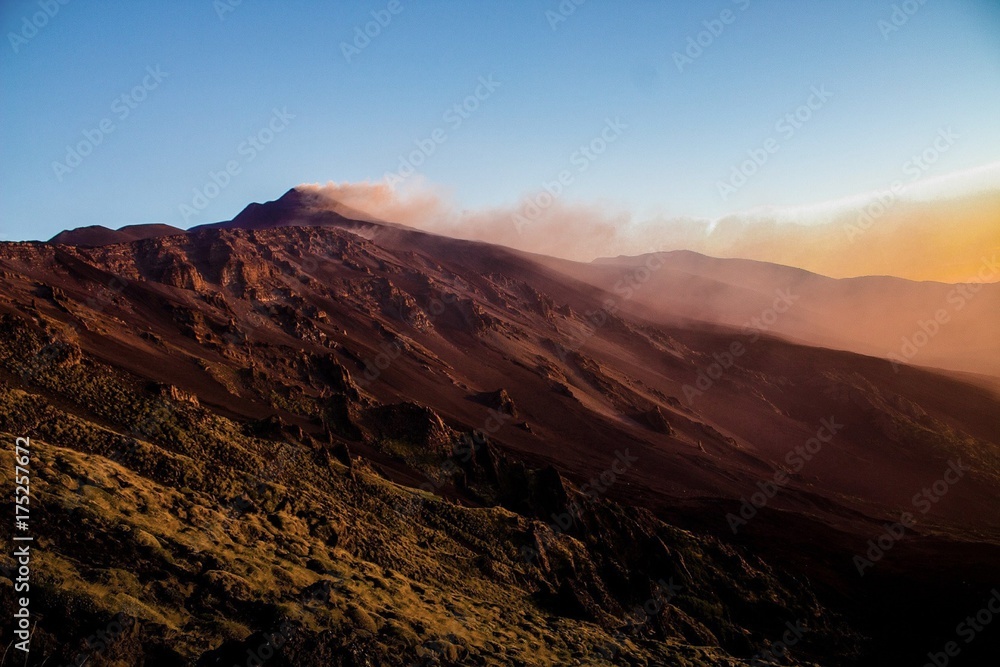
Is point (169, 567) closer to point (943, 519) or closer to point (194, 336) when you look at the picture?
point (194, 336)

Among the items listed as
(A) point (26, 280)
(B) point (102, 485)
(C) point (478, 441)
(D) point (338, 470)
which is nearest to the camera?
(B) point (102, 485)

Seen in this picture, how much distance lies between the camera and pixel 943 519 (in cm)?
8512

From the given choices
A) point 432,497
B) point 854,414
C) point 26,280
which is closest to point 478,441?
point 432,497

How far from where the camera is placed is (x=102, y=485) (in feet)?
66.9

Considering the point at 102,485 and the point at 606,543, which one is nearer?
the point at 102,485

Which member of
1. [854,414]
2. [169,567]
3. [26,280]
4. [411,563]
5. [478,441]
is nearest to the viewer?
[169,567]

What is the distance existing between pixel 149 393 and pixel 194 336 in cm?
4712

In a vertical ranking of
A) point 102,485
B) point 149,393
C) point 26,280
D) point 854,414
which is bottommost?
point 26,280

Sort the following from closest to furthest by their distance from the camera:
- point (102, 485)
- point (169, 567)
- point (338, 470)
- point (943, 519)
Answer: point (169, 567) < point (102, 485) < point (338, 470) < point (943, 519)

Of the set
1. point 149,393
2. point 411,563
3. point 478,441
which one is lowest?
point 149,393

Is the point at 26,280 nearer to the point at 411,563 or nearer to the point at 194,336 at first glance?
the point at 194,336

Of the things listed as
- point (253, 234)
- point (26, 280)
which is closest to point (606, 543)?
point (26, 280)

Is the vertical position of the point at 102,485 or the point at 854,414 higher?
the point at 854,414

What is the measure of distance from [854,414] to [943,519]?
180 feet
